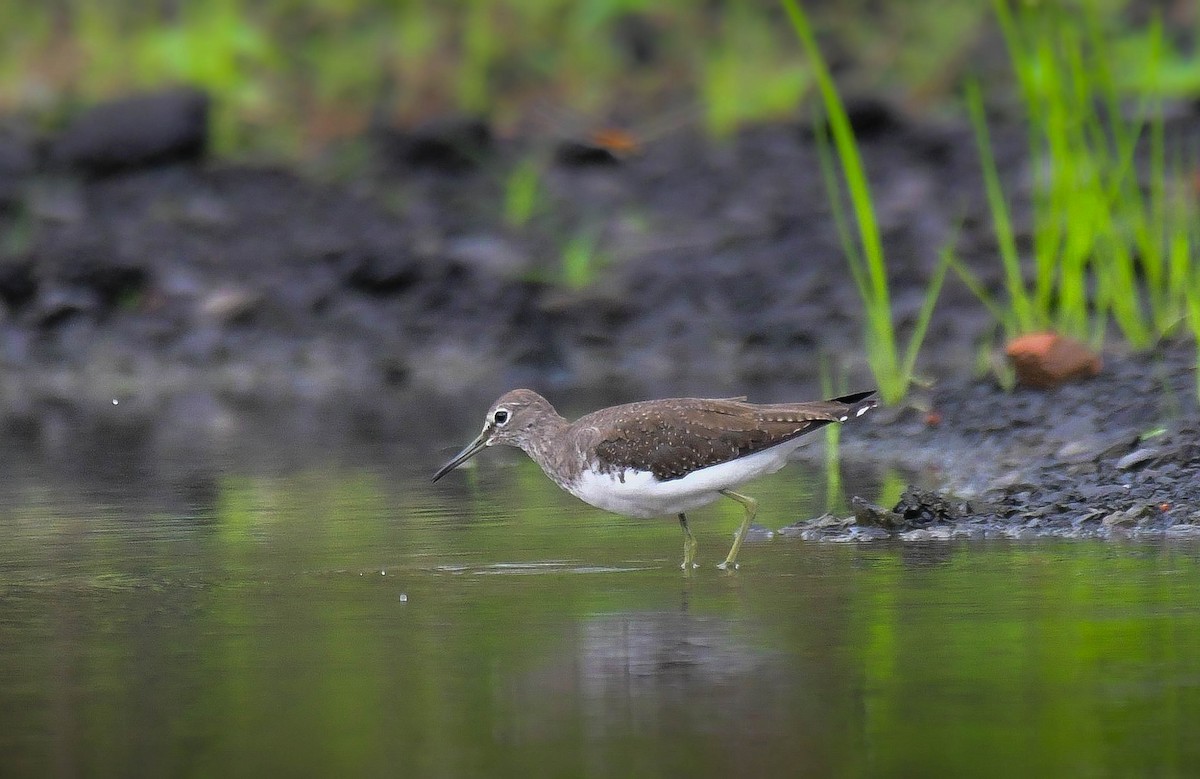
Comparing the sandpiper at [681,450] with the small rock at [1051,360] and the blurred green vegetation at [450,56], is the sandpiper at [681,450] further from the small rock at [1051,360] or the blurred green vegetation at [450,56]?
the blurred green vegetation at [450,56]

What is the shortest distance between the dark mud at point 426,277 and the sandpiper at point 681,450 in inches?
146

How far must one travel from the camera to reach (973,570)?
7.32 m

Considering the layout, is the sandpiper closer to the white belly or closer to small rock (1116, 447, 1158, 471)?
the white belly

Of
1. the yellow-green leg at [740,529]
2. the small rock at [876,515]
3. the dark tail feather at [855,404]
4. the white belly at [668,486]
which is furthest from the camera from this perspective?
the dark tail feather at [855,404]

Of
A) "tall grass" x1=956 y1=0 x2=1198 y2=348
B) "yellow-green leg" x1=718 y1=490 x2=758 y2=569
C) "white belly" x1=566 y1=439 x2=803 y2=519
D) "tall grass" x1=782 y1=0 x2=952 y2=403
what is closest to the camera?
"yellow-green leg" x1=718 y1=490 x2=758 y2=569

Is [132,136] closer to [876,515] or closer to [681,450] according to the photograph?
[681,450]

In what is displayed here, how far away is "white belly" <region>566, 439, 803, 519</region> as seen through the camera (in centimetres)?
825

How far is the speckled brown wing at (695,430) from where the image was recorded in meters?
8.31

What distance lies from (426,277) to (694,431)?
29.5 ft

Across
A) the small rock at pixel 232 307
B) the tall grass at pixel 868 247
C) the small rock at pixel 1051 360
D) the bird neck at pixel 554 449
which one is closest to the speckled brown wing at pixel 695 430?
the bird neck at pixel 554 449

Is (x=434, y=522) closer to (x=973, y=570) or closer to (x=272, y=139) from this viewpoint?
A: (x=973, y=570)

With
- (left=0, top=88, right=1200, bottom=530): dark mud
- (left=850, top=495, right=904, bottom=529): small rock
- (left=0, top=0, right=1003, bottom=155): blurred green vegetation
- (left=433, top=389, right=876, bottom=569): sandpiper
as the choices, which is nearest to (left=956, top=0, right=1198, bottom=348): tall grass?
(left=0, top=88, right=1200, bottom=530): dark mud

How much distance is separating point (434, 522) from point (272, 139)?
11.7 meters

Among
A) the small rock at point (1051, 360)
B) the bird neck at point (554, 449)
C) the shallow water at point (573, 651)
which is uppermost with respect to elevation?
the small rock at point (1051, 360)
